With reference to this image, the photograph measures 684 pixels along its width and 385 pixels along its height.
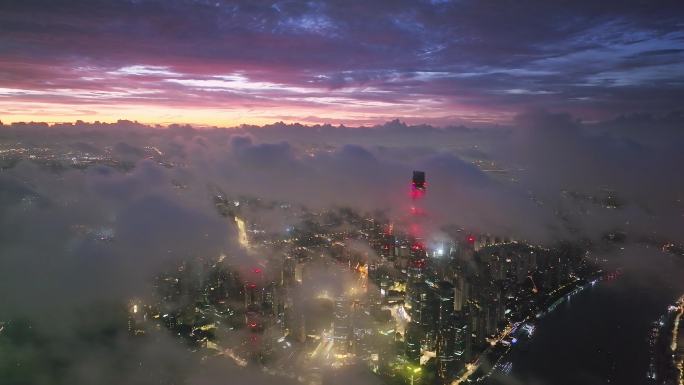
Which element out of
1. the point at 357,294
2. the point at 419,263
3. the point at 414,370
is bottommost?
the point at 414,370

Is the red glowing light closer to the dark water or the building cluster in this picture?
the building cluster

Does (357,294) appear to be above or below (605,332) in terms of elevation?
above

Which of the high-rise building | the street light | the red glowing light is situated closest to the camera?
the street light

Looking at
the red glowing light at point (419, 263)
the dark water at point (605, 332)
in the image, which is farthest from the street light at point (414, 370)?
the red glowing light at point (419, 263)

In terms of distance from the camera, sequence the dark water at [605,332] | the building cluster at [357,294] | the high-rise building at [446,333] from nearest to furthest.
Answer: the building cluster at [357,294], the dark water at [605,332], the high-rise building at [446,333]

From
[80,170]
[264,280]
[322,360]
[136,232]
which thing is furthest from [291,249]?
[80,170]

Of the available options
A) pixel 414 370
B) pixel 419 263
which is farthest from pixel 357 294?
pixel 414 370

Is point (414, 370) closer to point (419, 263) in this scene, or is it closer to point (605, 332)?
point (419, 263)

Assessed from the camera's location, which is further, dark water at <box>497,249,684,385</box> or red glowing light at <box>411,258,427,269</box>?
red glowing light at <box>411,258,427,269</box>

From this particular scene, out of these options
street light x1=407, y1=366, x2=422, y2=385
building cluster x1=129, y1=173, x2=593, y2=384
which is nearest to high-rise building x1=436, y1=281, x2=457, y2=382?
building cluster x1=129, y1=173, x2=593, y2=384

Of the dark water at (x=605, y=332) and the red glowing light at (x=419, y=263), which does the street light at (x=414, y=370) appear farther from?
the red glowing light at (x=419, y=263)
